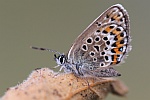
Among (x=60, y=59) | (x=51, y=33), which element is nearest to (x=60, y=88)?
(x=60, y=59)

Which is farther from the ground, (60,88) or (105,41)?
(105,41)

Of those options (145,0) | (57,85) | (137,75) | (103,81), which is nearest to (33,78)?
(57,85)

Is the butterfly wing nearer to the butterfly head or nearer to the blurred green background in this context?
the butterfly head

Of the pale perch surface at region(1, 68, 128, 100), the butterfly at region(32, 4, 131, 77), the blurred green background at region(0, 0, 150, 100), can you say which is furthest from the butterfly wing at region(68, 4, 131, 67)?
the blurred green background at region(0, 0, 150, 100)

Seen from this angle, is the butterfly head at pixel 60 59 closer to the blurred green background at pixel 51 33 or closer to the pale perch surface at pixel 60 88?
the pale perch surface at pixel 60 88

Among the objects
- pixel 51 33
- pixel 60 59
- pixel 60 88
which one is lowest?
pixel 60 88

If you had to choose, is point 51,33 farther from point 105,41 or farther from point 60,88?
point 60,88

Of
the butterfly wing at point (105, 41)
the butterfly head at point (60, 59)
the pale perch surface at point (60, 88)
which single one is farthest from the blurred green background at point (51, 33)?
the pale perch surface at point (60, 88)
